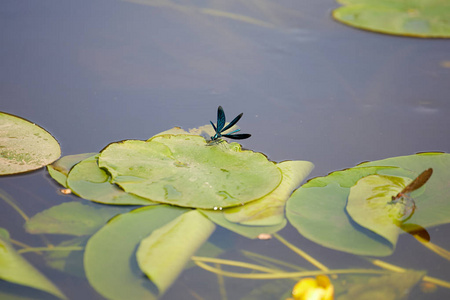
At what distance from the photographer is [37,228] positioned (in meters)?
1.17

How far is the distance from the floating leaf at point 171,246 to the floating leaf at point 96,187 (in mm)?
138

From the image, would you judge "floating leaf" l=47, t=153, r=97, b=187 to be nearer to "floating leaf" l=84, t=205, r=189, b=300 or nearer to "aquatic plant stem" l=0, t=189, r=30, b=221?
"aquatic plant stem" l=0, t=189, r=30, b=221

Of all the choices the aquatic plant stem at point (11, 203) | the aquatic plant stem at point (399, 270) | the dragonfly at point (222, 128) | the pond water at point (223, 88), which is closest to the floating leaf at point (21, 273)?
the pond water at point (223, 88)

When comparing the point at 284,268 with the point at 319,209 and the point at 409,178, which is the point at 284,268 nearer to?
the point at 319,209

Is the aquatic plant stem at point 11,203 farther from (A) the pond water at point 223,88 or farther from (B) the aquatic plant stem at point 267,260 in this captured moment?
(B) the aquatic plant stem at point 267,260

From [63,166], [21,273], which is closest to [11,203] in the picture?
[63,166]

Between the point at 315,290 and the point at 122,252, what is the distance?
525 millimetres

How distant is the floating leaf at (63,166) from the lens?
1.34m

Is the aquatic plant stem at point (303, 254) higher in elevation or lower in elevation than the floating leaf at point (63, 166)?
lower

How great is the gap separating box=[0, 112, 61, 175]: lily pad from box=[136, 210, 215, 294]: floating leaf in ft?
1.79

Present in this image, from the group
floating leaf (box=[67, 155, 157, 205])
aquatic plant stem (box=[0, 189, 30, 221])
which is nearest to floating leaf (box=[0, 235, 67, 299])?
aquatic plant stem (box=[0, 189, 30, 221])

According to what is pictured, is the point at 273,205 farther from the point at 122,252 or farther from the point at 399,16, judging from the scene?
the point at 399,16

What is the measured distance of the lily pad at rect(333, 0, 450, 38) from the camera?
8.63ft

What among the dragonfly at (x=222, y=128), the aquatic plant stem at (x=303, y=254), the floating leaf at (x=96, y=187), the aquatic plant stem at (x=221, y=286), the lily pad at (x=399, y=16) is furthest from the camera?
the lily pad at (x=399, y=16)
